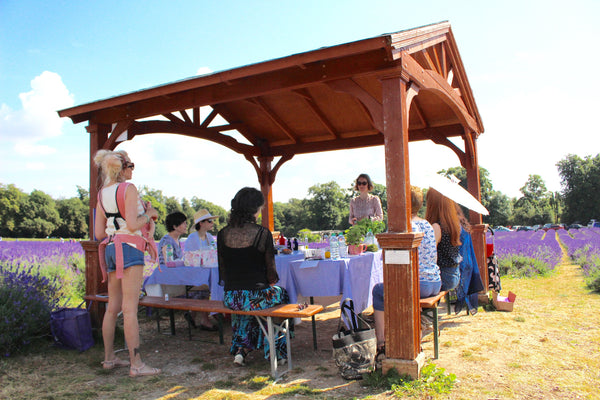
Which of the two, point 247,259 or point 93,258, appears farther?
point 93,258

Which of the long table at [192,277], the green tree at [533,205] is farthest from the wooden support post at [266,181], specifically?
the green tree at [533,205]

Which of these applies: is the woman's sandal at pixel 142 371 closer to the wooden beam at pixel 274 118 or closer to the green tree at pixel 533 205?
the wooden beam at pixel 274 118

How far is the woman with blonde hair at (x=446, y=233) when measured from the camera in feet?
14.1

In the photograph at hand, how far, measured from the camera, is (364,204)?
651 cm

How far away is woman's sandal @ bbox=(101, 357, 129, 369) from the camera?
4.06 m

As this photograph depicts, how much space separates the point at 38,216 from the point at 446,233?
67875 mm

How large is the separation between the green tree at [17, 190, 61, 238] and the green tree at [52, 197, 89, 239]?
914 mm

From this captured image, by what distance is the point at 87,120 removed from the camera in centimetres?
555

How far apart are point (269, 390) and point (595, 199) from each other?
57.6 meters

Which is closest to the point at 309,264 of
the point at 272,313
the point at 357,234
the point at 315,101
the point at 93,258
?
the point at 357,234

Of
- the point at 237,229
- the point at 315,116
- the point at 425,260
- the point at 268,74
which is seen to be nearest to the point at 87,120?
the point at 268,74

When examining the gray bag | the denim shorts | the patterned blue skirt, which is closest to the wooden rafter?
the patterned blue skirt

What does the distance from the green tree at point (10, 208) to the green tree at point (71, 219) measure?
4.82 metres

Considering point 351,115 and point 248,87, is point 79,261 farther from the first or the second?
point 248,87
